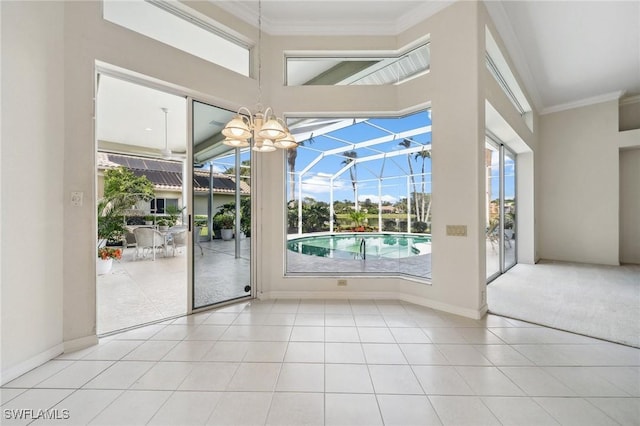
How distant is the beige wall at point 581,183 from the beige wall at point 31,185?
9252 millimetres

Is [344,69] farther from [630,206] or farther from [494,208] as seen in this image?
[630,206]

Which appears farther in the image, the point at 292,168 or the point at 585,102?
the point at 585,102

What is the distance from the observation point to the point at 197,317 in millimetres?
3039

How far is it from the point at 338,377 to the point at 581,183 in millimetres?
7780

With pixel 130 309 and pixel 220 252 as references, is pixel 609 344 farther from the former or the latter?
pixel 130 309

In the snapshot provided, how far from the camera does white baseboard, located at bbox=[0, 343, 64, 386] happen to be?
1.88m

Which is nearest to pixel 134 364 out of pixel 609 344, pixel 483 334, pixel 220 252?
pixel 220 252

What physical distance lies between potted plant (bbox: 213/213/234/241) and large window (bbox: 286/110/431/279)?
0.87 metres

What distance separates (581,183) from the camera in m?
6.03

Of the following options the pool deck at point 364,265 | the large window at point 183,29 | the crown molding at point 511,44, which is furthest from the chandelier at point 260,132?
the crown molding at point 511,44

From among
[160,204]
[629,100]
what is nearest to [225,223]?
[160,204]

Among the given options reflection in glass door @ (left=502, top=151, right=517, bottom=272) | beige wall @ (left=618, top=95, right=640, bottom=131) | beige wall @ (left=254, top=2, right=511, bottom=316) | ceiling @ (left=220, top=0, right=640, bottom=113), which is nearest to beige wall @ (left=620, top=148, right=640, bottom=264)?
beige wall @ (left=618, top=95, right=640, bottom=131)

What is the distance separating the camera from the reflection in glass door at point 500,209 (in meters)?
4.74

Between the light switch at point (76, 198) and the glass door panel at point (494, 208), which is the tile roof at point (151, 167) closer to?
the light switch at point (76, 198)
